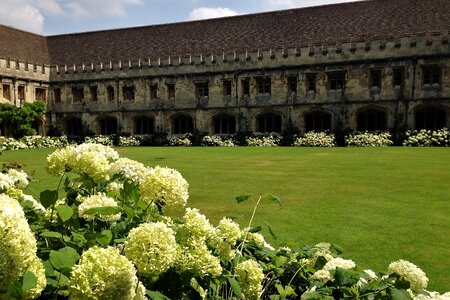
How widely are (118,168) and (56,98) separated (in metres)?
36.0

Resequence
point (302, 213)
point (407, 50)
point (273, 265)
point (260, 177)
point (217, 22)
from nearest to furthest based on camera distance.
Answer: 1. point (273, 265)
2. point (302, 213)
3. point (260, 177)
4. point (407, 50)
5. point (217, 22)

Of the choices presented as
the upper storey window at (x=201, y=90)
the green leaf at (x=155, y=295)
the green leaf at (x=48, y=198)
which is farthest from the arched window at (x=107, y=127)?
the green leaf at (x=155, y=295)

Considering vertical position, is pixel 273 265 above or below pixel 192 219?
below

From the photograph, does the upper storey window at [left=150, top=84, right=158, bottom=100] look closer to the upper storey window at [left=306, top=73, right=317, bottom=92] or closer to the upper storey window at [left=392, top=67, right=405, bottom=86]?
the upper storey window at [left=306, top=73, right=317, bottom=92]

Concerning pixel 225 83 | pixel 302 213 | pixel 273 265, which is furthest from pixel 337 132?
pixel 273 265

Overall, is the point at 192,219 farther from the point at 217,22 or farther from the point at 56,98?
the point at 56,98

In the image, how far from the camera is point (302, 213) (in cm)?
792

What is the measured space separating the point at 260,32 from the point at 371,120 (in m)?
10.9

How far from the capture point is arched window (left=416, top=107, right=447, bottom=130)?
26.5 m

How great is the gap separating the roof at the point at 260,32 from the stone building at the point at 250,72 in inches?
4.1

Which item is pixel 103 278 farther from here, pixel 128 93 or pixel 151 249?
pixel 128 93

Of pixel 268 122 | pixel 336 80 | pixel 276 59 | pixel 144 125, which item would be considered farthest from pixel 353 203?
pixel 144 125

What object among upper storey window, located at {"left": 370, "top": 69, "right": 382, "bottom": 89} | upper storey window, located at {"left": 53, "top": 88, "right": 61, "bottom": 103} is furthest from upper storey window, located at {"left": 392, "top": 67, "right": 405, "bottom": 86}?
upper storey window, located at {"left": 53, "top": 88, "right": 61, "bottom": 103}

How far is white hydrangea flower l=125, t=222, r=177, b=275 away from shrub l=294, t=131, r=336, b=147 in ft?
83.6
